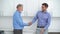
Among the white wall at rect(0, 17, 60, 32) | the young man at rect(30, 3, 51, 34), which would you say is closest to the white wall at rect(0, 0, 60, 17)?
the white wall at rect(0, 17, 60, 32)

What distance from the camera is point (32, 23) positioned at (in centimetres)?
819

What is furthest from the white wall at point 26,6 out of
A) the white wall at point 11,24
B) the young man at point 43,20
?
the young man at point 43,20

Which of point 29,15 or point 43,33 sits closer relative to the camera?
point 43,33

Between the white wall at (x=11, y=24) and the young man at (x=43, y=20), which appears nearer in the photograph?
the young man at (x=43, y=20)

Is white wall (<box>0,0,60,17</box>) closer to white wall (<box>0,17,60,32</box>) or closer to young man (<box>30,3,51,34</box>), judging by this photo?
white wall (<box>0,17,60,32</box>)

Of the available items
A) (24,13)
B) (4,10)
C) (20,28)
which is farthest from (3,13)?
(20,28)

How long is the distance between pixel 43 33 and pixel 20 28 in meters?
0.79

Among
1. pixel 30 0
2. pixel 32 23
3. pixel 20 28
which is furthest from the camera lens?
pixel 30 0

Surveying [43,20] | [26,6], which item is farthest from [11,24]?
[43,20]

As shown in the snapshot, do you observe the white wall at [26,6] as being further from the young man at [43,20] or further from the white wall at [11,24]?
the young man at [43,20]

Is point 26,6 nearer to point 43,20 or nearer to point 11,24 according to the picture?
point 11,24

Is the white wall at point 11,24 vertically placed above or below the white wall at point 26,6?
below

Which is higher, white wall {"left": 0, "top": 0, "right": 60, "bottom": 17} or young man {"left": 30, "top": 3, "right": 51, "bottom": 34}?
white wall {"left": 0, "top": 0, "right": 60, "bottom": 17}

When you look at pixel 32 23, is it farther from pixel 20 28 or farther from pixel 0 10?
pixel 0 10
